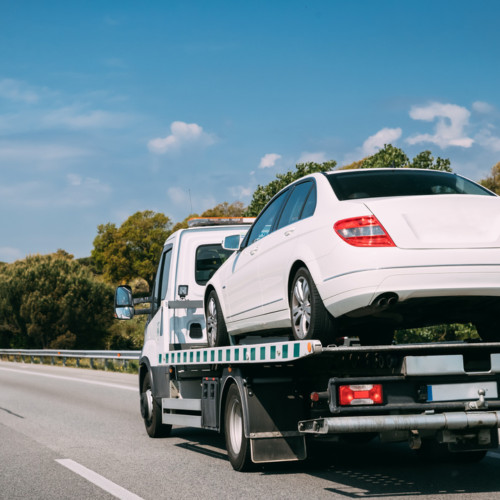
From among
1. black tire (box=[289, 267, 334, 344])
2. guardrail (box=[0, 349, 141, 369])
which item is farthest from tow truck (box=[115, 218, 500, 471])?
guardrail (box=[0, 349, 141, 369])

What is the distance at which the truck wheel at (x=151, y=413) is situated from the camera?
10681mm

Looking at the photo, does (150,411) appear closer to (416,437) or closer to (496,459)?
(496,459)

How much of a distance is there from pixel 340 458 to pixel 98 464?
244cm

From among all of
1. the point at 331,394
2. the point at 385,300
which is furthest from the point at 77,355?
the point at 385,300

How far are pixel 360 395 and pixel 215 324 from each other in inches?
129

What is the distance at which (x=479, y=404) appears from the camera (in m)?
6.25

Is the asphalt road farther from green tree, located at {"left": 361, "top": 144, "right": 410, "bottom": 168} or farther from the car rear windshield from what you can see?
green tree, located at {"left": 361, "top": 144, "right": 410, "bottom": 168}

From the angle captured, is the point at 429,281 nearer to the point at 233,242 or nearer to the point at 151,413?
the point at 233,242

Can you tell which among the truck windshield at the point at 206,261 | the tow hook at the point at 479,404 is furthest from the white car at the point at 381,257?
the truck windshield at the point at 206,261

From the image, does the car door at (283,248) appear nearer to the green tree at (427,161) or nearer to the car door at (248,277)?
the car door at (248,277)

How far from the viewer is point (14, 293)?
5819 centimetres

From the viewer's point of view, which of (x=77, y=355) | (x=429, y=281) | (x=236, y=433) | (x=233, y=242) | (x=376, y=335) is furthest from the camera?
(x=77, y=355)

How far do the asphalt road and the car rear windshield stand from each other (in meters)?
2.36

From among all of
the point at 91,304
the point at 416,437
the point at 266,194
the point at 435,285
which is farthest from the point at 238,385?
the point at 91,304
